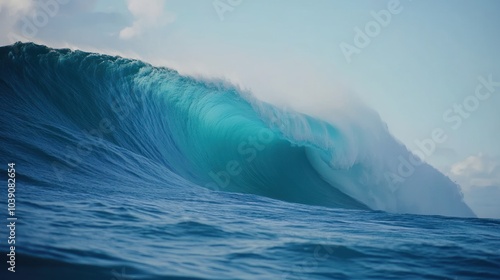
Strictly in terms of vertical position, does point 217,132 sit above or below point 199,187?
above

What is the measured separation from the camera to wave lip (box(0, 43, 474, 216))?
9.84 m

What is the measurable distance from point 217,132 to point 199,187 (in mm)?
5025

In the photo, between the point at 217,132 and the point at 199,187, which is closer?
the point at 199,187

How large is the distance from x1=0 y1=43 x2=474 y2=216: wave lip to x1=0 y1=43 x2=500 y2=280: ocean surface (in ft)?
0.15

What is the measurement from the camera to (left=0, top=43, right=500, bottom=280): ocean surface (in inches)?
127

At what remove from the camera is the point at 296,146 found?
1420cm

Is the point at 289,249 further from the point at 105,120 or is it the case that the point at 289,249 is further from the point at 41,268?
the point at 105,120

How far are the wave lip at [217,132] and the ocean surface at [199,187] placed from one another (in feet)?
0.15

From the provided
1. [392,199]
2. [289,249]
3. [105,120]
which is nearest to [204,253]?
[289,249]

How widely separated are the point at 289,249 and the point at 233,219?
4.63 feet

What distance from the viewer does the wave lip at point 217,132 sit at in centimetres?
984

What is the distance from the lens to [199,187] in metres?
8.95

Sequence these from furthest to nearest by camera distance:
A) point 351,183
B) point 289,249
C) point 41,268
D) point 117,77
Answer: point 351,183
point 117,77
point 289,249
point 41,268

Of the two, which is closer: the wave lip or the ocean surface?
the ocean surface
